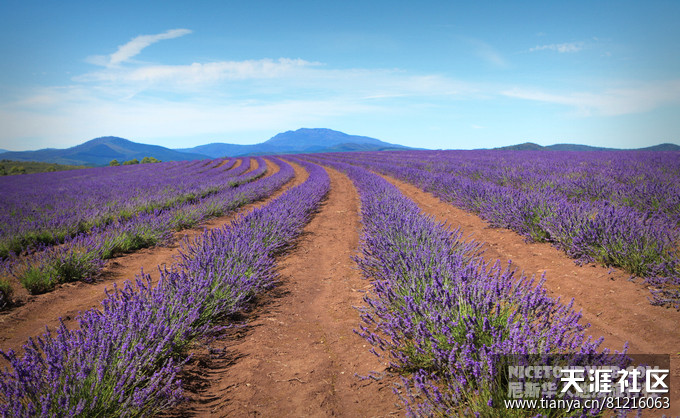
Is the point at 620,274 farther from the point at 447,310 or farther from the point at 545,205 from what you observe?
the point at 447,310

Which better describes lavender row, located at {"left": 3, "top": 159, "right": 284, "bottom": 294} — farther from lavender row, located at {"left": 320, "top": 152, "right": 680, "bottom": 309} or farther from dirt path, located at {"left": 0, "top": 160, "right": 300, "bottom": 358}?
lavender row, located at {"left": 320, "top": 152, "right": 680, "bottom": 309}

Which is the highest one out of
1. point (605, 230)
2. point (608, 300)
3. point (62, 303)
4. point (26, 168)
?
point (26, 168)

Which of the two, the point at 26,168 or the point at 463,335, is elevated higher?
the point at 26,168

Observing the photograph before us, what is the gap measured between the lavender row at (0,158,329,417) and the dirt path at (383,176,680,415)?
2680 millimetres

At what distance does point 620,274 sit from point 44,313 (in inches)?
230

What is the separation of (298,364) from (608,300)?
284 centimetres

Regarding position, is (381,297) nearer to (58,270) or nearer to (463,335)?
(463,335)

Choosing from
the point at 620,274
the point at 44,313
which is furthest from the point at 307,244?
the point at 620,274

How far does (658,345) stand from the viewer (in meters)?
2.24

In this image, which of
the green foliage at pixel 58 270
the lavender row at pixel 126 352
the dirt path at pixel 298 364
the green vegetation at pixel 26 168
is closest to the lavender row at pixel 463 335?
the dirt path at pixel 298 364

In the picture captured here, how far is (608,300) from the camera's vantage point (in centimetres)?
296

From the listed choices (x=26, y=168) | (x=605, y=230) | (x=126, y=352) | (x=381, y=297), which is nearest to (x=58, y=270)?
(x=126, y=352)

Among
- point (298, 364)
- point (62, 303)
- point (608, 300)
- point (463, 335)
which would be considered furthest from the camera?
point (62, 303)

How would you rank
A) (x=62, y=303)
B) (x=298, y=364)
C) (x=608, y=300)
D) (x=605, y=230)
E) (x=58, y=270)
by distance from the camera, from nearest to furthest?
(x=298, y=364), (x=608, y=300), (x=62, y=303), (x=605, y=230), (x=58, y=270)
